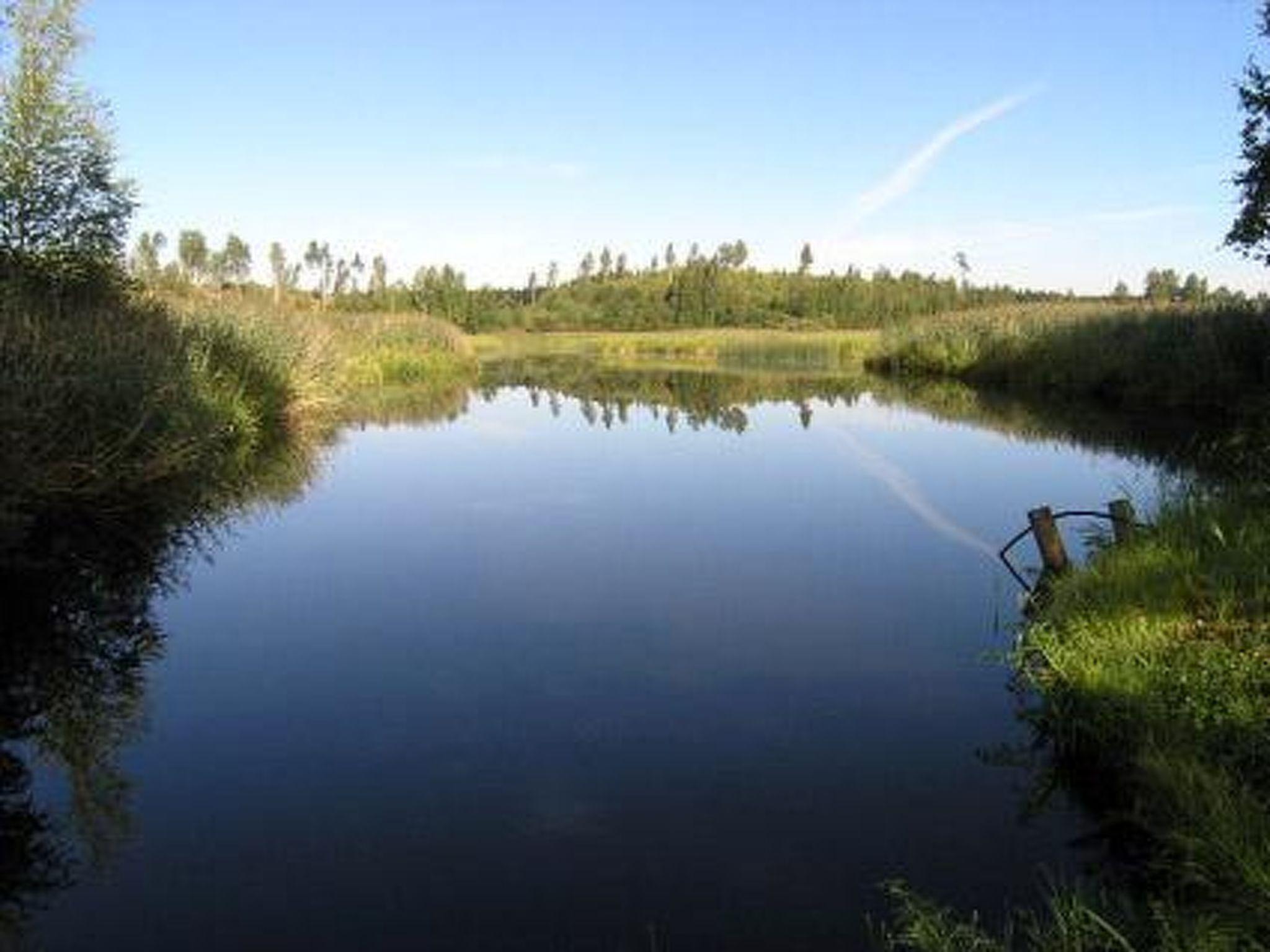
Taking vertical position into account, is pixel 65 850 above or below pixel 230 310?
below

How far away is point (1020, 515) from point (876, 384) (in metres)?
29.0

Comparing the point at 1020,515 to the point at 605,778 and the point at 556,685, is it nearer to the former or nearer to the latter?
the point at 556,685

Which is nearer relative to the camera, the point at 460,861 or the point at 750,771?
the point at 460,861

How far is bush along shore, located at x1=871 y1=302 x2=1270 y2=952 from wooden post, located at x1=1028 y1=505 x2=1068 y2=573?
51cm

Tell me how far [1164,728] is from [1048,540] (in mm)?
3528

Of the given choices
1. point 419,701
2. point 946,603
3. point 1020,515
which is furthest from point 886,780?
point 1020,515

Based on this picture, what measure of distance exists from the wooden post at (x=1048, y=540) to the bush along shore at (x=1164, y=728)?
19.9 inches

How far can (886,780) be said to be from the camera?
6.97 m

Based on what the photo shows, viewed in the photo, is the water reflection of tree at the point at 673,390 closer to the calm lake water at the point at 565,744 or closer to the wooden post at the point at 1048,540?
the calm lake water at the point at 565,744

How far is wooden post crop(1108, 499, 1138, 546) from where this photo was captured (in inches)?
366

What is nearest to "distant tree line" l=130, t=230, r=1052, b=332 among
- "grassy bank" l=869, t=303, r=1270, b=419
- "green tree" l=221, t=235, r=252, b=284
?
"green tree" l=221, t=235, r=252, b=284

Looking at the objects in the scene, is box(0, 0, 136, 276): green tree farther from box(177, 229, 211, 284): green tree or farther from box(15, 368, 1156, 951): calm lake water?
box(177, 229, 211, 284): green tree

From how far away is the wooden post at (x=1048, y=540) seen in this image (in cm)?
961

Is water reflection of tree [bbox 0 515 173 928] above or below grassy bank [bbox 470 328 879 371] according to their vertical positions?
above
